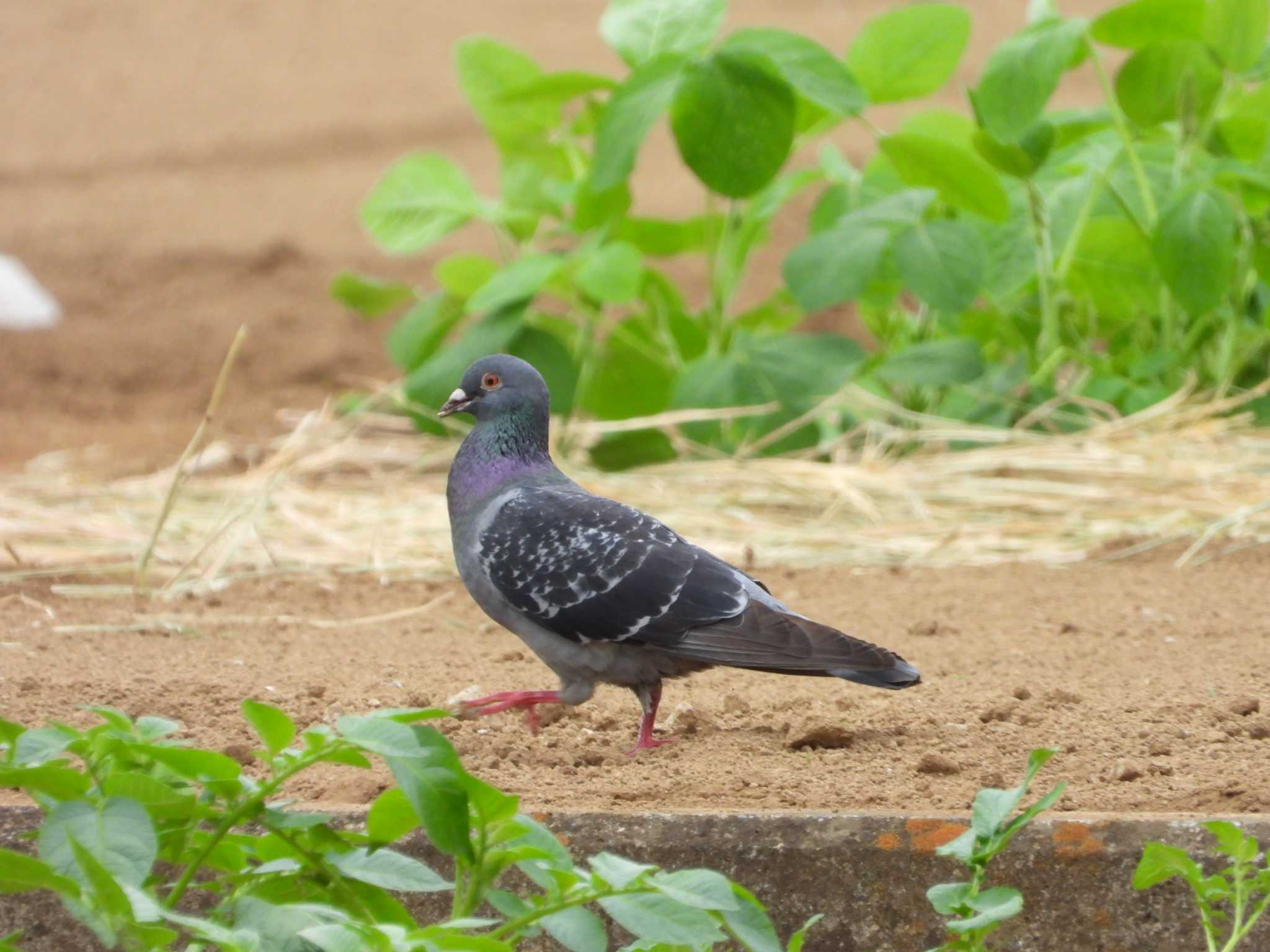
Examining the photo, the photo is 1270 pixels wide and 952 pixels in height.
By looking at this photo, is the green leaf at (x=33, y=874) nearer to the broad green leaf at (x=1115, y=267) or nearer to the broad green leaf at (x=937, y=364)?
the broad green leaf at (x=937, y=364)

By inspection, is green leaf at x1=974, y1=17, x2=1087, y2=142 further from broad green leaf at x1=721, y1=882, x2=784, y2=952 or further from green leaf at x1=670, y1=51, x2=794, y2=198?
broad green leaf at x1=721, y1=882, x2=784, y2=952

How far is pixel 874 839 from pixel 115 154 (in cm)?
725

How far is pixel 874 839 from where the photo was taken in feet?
5.67

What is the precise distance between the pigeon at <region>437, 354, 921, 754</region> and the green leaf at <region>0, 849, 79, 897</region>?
98cm

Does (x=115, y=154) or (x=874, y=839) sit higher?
(x=115, y=154)

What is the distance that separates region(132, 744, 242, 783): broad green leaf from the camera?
137 centimetres

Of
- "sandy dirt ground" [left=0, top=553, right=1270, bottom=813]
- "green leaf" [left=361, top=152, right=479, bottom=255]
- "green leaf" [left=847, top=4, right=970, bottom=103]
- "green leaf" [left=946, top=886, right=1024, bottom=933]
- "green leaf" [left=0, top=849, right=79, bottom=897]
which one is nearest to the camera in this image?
"green leaf" [left=0, top=849, right=79, bottom=897]

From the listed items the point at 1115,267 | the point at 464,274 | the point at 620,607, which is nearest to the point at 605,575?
the point at 620,607

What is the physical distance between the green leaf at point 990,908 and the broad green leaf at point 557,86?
2905 millimetres

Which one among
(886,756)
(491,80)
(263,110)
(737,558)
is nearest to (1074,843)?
(886,756)

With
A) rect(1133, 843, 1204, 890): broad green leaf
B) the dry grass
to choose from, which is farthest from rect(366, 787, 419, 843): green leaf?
the dry grass

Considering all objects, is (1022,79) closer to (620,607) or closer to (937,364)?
(937,364)

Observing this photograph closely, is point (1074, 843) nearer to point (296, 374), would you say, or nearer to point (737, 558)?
point (737, 558)

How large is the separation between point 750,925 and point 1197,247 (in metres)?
2.83
